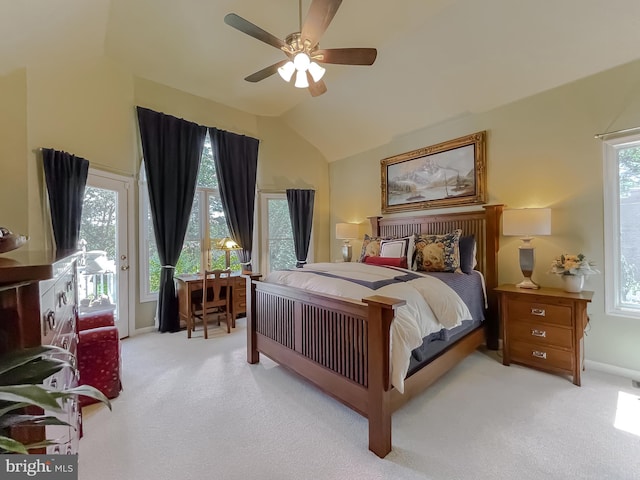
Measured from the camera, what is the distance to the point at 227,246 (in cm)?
419

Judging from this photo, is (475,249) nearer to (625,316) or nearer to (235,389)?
(625,316)

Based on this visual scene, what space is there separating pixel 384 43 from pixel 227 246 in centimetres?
329

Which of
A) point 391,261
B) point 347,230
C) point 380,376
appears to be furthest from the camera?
point 347,230

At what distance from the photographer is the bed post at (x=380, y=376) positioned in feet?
5.52

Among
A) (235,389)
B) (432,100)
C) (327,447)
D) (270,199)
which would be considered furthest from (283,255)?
(327,447)

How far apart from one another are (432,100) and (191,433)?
4237 millimetres

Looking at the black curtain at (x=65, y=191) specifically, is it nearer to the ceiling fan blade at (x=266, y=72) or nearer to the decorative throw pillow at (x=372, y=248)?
the ceiling fan blade at (x=266, y=72)

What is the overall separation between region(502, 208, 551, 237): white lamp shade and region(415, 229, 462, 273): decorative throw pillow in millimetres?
548

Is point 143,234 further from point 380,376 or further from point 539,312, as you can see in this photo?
point 539,312

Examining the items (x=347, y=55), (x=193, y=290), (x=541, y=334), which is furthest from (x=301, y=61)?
(x=541, y=334)

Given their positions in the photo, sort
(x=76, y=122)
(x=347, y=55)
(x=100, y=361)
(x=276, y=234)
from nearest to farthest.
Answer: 1. (x=100, y=361)
2. (x=347, y=55)
3. (x=76, y=122)
4. (x=276, y=234)

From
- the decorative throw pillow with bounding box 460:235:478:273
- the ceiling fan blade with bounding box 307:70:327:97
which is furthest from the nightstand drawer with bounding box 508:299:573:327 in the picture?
the ceiling fan blade with bounding box 307:70:327:97

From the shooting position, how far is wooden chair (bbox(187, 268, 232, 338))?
3.63 m

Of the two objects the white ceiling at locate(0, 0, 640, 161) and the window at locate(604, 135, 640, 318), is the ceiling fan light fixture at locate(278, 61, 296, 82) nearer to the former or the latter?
the white ceiling at locate(0, 0, 640, 161)
